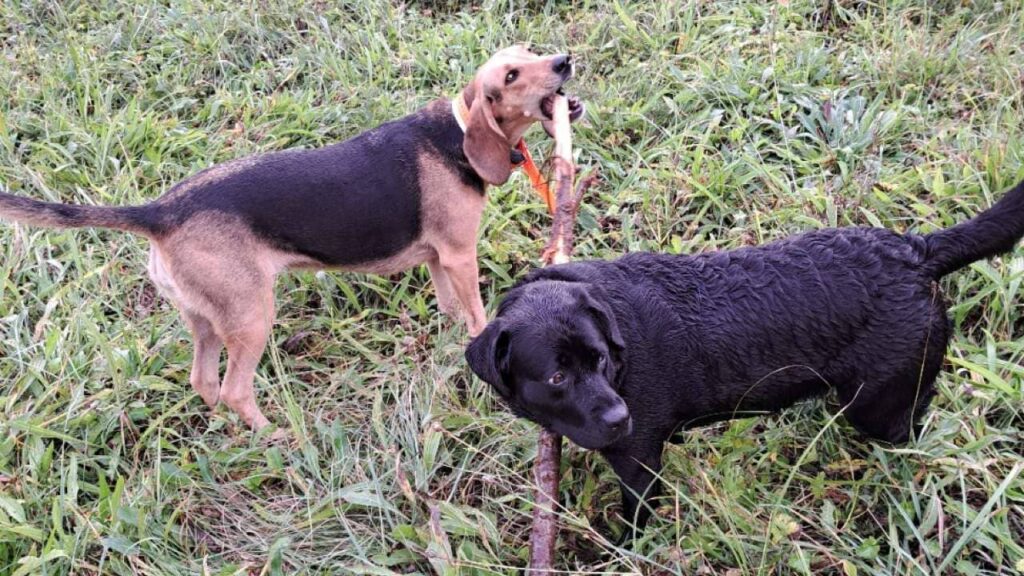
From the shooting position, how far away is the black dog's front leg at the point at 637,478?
Result: 2.90 metres

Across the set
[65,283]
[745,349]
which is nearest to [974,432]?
[745,349]

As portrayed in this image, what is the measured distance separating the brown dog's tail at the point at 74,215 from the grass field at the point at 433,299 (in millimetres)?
735

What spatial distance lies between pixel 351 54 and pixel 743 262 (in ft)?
14.0

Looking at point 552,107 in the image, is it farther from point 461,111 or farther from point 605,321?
point 605,321

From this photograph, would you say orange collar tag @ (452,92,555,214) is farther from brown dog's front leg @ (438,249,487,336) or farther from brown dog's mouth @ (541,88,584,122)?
brown dog's front leg @ (438,249,487,336)

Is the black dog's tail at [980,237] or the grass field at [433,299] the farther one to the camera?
the grass field at [433,299]

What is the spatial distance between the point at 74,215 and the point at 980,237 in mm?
3660

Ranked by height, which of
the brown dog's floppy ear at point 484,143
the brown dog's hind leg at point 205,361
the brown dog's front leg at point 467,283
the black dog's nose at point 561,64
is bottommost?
the brown dog's hind leg at point 205,361

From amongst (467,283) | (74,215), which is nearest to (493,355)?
(467,283)

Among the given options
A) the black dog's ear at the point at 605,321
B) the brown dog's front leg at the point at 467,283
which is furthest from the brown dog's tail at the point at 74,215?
the black dog's ear at the point at 605,321

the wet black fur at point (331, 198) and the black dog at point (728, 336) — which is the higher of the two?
the black dog at point (728, 336)

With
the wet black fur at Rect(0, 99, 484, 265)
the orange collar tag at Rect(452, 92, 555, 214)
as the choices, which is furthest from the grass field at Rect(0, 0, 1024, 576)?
the wet black fur at Rect(0, 99, 484, 265)

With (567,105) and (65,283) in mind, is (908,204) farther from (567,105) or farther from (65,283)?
(65,283)

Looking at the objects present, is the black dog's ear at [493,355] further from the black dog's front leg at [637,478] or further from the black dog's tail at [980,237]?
the black dog's tail at [980,237]
